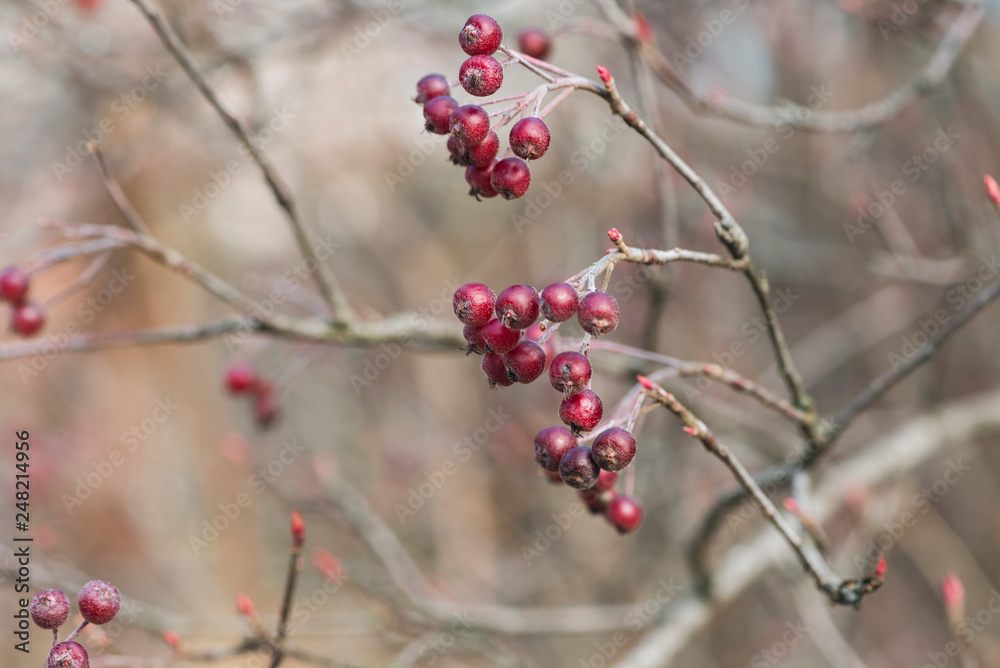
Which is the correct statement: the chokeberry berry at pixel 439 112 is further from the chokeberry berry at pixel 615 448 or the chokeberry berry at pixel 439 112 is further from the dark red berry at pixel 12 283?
the dark red berry at pixel 12 283

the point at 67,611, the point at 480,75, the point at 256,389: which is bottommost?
the point at 256,389

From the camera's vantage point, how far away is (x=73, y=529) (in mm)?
7074

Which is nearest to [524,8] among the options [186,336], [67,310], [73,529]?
[186,336]

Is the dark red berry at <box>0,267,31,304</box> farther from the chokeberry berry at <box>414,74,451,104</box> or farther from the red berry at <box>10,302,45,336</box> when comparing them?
the chokeberry berry at <box>414,74,451,104</box>

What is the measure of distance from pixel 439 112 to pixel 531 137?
0.77 feet

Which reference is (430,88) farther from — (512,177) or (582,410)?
(582,410)

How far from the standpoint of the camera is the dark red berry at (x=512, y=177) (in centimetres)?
135

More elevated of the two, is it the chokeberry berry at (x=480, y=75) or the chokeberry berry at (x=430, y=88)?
the chokeberry berry at (x=480, y=75)

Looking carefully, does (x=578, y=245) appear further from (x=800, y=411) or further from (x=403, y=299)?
(x=800, y=411)

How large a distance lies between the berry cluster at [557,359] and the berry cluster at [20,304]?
1898mm

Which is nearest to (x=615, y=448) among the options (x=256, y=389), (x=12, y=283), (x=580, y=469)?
(x=580, y=469)

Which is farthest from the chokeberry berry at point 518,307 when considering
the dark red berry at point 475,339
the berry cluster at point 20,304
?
the berry cluster at point 20,304

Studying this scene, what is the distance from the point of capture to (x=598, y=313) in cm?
118

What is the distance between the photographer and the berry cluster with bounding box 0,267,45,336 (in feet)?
8.13
